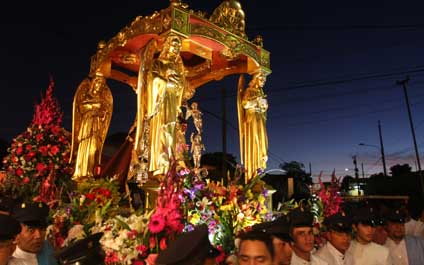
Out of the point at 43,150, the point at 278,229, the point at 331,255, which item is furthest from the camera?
the point at 43,150

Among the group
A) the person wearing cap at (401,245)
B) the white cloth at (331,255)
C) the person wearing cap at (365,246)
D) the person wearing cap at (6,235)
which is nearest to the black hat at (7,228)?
the person wearing cap at (6,235)

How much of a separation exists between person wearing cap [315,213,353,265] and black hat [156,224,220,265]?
2403 mm

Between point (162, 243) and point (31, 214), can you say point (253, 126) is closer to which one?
point (162, 243)

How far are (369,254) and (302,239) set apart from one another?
1.29 meters

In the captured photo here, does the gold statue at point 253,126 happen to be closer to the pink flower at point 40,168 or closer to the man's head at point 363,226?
the man's head at point 363,226

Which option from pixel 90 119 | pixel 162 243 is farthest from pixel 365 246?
pixel 90 119

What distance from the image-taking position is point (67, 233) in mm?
4316

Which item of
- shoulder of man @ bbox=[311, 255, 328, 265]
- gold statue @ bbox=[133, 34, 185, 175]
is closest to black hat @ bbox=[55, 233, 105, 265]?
shoulder of man @ bbox=[311, 255, 328, 265]

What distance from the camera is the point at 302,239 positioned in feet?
11.6

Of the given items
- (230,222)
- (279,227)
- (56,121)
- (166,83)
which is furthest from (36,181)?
(279,227)

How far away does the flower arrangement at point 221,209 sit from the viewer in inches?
192

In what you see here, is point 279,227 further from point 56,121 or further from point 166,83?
point 56,121

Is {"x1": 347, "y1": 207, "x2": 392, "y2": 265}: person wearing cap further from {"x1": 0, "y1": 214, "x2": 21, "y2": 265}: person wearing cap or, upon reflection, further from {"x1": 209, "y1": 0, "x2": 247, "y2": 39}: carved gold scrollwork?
{"x1": 209, "y1": 0, "x2": 247, "y2": 39}: carved gold scrollwork

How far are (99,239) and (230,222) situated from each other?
225 cm
